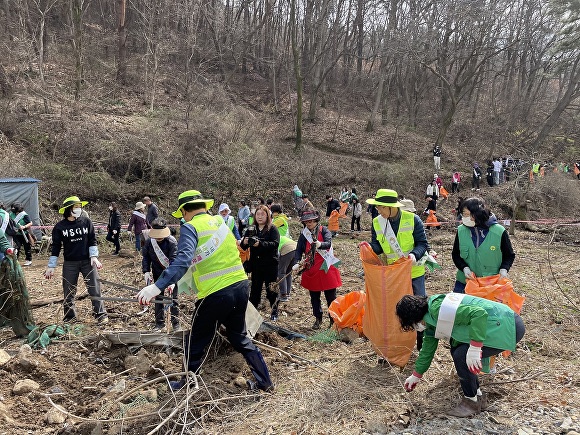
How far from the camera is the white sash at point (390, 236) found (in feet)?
14.5

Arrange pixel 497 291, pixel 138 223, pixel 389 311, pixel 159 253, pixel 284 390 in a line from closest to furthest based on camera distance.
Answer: pixel 284 390
pixel 497 291
pixel 389 311
pixel 159 253
pixel 138 223

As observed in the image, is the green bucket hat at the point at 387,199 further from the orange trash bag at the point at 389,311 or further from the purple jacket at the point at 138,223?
the purple jacket at the point at 138,223

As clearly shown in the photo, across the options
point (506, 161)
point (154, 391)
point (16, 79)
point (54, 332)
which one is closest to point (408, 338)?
point (154, 391)

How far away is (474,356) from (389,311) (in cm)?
113

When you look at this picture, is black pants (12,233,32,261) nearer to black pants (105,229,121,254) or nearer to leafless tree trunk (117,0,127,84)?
black pants (105,229,121,254)

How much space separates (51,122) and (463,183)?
18196 millimetres

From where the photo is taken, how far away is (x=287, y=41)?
28.5m

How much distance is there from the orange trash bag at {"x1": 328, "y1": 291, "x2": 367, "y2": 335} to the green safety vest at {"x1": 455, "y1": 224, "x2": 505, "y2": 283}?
1192mm

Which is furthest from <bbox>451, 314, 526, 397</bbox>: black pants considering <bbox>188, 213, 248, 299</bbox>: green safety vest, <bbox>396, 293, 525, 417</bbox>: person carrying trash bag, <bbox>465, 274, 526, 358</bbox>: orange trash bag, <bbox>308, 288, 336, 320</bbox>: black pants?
<bbox>308, 288, 336, 320</bbox>: black pants

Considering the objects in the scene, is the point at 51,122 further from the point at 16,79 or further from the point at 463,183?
the point at 463,183

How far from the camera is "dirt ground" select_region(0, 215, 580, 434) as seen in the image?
3.20m

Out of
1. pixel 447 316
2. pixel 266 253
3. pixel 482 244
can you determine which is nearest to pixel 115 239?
pixel 266 253

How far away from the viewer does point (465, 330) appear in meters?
3.09

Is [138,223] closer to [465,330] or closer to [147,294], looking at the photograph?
[147,294]
